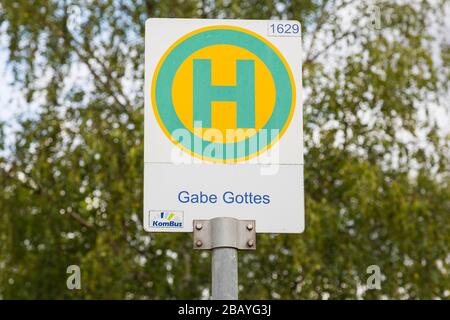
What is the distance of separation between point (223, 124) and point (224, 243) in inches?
13.8

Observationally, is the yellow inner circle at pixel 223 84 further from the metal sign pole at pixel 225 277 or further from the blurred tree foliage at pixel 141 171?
the blurred tree foliage at pixel 141 171

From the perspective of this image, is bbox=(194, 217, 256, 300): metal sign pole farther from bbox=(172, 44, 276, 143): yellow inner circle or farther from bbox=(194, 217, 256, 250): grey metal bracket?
bbox=(172, 44, 276, 143): yellow inner circle

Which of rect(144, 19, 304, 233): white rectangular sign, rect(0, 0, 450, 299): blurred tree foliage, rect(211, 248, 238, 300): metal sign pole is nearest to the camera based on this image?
rect(211, 248, 238, 300): metal sign pole

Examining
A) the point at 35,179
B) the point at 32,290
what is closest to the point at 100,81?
the point at 35,179

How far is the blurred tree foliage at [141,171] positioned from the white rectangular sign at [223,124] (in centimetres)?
771

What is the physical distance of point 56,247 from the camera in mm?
11555

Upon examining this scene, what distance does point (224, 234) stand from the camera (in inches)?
107

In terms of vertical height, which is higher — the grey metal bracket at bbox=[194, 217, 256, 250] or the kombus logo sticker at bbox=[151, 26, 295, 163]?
the kombus logo sticker at bbox=[151, 26, 295, 163]

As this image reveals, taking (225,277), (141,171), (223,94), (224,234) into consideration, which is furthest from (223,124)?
(141,171)

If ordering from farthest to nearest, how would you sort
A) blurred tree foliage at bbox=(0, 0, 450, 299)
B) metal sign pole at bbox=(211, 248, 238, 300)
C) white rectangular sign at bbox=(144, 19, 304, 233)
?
1. blurred tree foliage at bbox=(0, 0, 450, 299)
2. white rectangular sign at bbox=(144, 19, 304, 233)
3. metal sign pole at bbox=(211, 248, 238, 300)

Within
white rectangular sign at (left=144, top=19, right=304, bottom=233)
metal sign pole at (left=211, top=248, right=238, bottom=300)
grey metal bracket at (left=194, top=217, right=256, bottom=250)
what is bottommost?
metal sign pole at (left=211, top=248, right=238, bottom=300)

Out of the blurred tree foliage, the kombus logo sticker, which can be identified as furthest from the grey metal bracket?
the blurred tree foliage

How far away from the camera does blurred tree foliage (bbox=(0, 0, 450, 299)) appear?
10.9 meters

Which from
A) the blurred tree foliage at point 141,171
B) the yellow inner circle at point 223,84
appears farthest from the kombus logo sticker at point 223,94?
the blurred tree foliage at point 141,171
